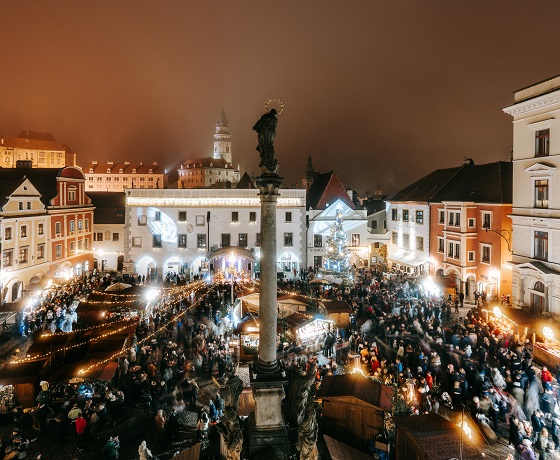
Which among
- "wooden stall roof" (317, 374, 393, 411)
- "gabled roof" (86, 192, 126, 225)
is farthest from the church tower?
"wooden stall roof" (317, 374, 393, 411)

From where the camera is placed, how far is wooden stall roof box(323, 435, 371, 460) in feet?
33.9

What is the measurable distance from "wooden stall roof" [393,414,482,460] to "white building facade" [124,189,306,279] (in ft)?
91.3

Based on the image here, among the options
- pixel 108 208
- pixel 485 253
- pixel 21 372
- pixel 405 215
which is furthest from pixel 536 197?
pixel 108 208

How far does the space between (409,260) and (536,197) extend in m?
14.9

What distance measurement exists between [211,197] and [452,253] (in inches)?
883

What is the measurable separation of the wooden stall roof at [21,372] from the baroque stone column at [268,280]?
9.64 m

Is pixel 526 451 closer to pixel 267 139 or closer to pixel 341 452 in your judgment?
pixel 341 452

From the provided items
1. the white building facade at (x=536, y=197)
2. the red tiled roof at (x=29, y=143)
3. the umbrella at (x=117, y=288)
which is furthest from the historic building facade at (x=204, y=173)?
the white building facade at (x=536, y=197)

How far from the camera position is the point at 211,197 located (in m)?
38.7

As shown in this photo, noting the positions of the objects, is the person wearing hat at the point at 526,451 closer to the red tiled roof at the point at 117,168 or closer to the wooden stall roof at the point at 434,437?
the wooden stall roof at the point at 434,437

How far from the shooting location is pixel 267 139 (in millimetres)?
10453

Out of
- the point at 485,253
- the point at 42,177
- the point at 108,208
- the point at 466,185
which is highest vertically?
the point at 42,177

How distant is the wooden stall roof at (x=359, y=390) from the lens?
12.0 m

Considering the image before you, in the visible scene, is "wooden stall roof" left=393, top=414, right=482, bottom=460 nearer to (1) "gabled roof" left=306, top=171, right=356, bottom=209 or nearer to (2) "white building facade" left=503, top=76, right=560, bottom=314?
(2) "white building facade" left=503, top=76, right=560, bottom=314
